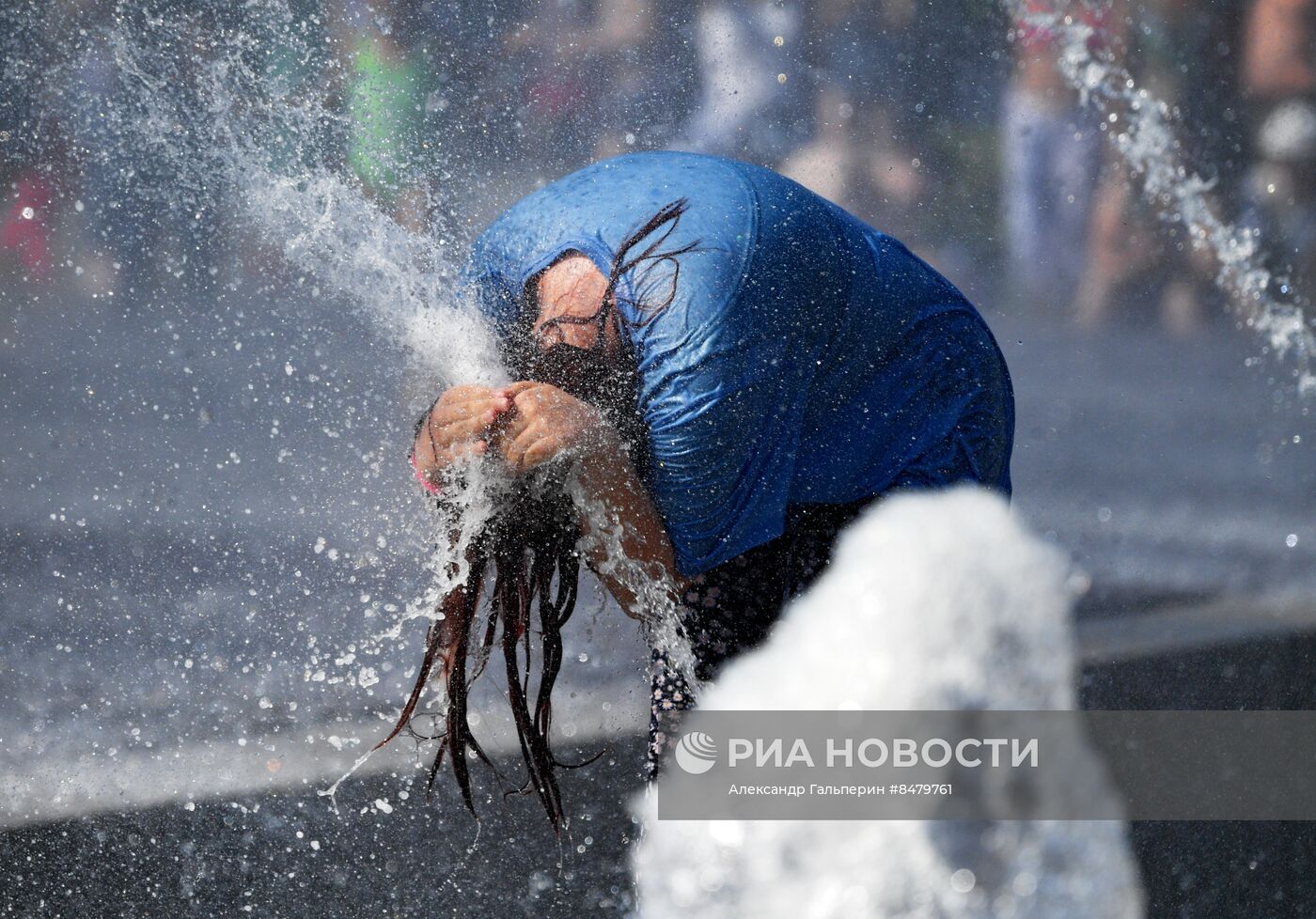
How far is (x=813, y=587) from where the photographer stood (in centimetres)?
109

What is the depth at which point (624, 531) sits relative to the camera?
991 mm

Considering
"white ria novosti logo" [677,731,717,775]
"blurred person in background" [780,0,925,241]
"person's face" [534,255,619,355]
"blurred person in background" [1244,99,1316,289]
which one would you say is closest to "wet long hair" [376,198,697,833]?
"person's face" [534,255,619,355]

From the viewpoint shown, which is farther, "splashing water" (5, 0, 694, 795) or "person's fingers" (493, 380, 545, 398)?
"splashing water" (5, 0, 694, 795)

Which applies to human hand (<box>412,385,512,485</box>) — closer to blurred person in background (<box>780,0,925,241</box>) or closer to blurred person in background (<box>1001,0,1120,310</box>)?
blurred person in background (<box>780,0,925,241</box>)

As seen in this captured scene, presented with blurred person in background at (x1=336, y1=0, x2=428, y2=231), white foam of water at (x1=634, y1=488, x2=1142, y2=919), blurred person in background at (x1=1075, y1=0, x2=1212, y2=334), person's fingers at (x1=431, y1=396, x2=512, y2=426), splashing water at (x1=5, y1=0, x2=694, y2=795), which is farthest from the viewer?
blurred person in background at (x1=1075, y1=0, x2=1212, y2=334)

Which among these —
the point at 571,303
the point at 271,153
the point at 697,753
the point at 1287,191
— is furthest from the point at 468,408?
the point at 1287,191

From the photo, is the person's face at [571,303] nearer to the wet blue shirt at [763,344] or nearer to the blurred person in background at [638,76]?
the wet blue shirt at [763,344]

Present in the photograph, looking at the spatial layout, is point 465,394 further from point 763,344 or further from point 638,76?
point 638,76

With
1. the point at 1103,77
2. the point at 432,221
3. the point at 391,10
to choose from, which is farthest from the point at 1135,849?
the point at 391,10

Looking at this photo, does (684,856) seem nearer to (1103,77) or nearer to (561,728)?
(561,728)

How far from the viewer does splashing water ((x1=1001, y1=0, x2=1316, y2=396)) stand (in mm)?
1564

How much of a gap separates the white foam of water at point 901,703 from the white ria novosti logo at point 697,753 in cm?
5

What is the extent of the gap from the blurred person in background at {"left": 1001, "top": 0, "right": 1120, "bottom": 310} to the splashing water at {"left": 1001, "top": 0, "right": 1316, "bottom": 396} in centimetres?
1

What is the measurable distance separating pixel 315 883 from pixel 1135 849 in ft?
3.61
